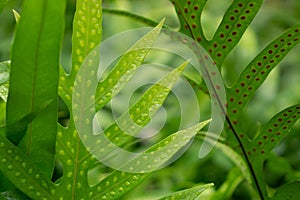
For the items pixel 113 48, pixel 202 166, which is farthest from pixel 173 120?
pixel 113 48

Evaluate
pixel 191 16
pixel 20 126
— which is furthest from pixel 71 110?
pixel 191 16

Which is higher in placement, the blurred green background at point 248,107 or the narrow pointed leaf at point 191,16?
the narrow pointed leaf at point 191,16

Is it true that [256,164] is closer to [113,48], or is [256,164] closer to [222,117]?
[222,117]

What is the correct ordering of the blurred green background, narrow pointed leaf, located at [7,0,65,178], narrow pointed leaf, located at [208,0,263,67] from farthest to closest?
the blurred green background, narrow pointed leaf, located at [208,0,263,67], narrow pointed leaf, located at [7,0,65,178]

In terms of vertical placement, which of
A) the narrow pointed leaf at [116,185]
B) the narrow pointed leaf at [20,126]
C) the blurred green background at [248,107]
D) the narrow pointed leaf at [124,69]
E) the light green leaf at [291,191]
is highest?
the narrow pointed leaf at [124,69]

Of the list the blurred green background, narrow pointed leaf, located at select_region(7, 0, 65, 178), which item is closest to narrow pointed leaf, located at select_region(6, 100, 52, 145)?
narrow pointed leaf, located at select_region(7, 0, 65, 178)

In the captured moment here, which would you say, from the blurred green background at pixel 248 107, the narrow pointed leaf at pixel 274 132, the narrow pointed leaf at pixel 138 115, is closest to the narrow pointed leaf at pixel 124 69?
the narrow pointed leaf at pixel 138 115

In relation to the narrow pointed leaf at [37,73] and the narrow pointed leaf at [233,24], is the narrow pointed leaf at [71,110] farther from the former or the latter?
the narrow pointed leaf at [233,24]

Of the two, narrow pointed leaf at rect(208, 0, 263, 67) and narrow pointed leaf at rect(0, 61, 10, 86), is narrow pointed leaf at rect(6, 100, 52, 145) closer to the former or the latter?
narrow pointed leaf at rect(0, 61, 10, 86)

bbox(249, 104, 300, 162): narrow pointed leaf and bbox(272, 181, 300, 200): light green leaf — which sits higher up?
bbox(249, 104, 300, 162): narrow pointed leaf
